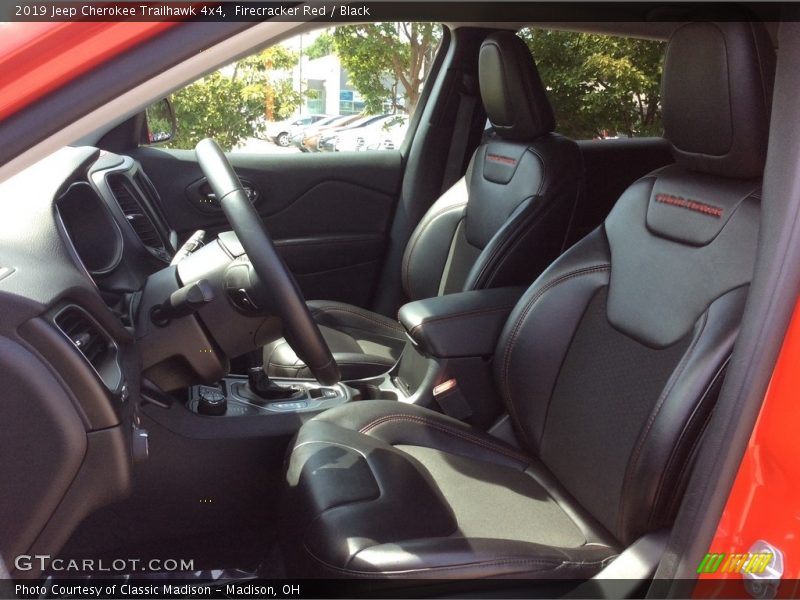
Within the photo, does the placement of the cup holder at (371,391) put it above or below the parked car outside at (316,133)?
below

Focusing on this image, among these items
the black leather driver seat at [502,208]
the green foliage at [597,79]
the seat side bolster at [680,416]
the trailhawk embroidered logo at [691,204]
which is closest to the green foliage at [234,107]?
the black leather driver seat at [502,208]

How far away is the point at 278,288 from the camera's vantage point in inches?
56.6

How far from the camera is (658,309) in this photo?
4.84ft

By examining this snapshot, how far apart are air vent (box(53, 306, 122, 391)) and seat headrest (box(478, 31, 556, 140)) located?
138 cm

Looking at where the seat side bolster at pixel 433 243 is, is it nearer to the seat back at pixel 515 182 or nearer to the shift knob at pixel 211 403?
the seat back at pixel 515 182

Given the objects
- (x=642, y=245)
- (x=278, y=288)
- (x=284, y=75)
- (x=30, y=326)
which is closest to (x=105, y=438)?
(x=30, y=326)

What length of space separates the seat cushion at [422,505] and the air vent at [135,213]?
0.66m

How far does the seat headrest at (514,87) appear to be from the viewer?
227 cm

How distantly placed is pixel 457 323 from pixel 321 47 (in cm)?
105

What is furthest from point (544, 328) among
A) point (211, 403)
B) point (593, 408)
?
point (211, 403)

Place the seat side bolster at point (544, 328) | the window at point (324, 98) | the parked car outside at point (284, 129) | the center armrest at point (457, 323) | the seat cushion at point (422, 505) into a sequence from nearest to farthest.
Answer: the seat cushion at point (422, 505), the seat side bolster at point (544, 328), the center armrest at point (457, 323), the window at point (324, 98), the parked car outside at point (284, 129)

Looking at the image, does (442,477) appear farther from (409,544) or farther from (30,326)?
(30,326)

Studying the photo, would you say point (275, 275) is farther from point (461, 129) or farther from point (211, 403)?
point (461, 129)

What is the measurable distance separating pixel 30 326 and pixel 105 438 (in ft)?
0.66
